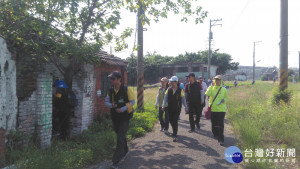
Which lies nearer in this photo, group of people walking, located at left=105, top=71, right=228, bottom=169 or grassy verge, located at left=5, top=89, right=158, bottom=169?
grassy verge, located at left=5, top=89, right=158, bottom=169

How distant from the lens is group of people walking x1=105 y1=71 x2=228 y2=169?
426 centimetres

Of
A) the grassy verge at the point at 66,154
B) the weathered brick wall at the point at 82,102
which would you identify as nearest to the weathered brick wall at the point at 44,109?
the grassy verge at the point at 66,154

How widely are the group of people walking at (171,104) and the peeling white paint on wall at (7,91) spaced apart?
1.88m

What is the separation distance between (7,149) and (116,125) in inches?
81.8

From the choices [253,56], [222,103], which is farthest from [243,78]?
[222,103]

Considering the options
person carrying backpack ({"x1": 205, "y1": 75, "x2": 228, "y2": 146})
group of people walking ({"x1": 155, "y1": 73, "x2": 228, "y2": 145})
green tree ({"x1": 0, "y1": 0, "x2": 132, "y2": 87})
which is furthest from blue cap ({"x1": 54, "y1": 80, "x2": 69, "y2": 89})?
person carrying backpack ({"x1": 205, "y1": 75, "x2": 228, "y2": 146})

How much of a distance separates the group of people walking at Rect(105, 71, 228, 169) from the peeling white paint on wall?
1.88 metres

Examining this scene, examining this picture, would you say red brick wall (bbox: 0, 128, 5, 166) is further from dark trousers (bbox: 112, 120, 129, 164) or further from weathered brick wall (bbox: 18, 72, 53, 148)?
dark trousers (bbox: 112, 120, 129, 164)

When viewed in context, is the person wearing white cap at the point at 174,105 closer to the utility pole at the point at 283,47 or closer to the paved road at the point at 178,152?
the paved road at the point at 178,152

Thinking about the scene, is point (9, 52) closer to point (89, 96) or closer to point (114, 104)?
point (114, 104)

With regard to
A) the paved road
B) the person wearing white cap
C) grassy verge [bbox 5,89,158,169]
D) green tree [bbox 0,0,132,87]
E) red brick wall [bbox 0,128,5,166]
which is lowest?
the paved road

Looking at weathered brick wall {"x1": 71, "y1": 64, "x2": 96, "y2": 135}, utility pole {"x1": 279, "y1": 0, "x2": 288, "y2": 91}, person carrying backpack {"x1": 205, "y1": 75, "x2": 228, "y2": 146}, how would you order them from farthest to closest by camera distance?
1. utility pole {"x1": 279, "y1": 0, "x2": 288, "y2": 91}
2. weathered brick wall {"x1": 71, "y1": 64, "x2": 96, "y2": 135}
3. person carrying backpack {"x1": 205, "y1": 75, "x2": 228, "y2": 146}

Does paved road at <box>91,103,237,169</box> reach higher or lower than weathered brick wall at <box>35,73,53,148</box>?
lower

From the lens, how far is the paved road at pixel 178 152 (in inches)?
173
